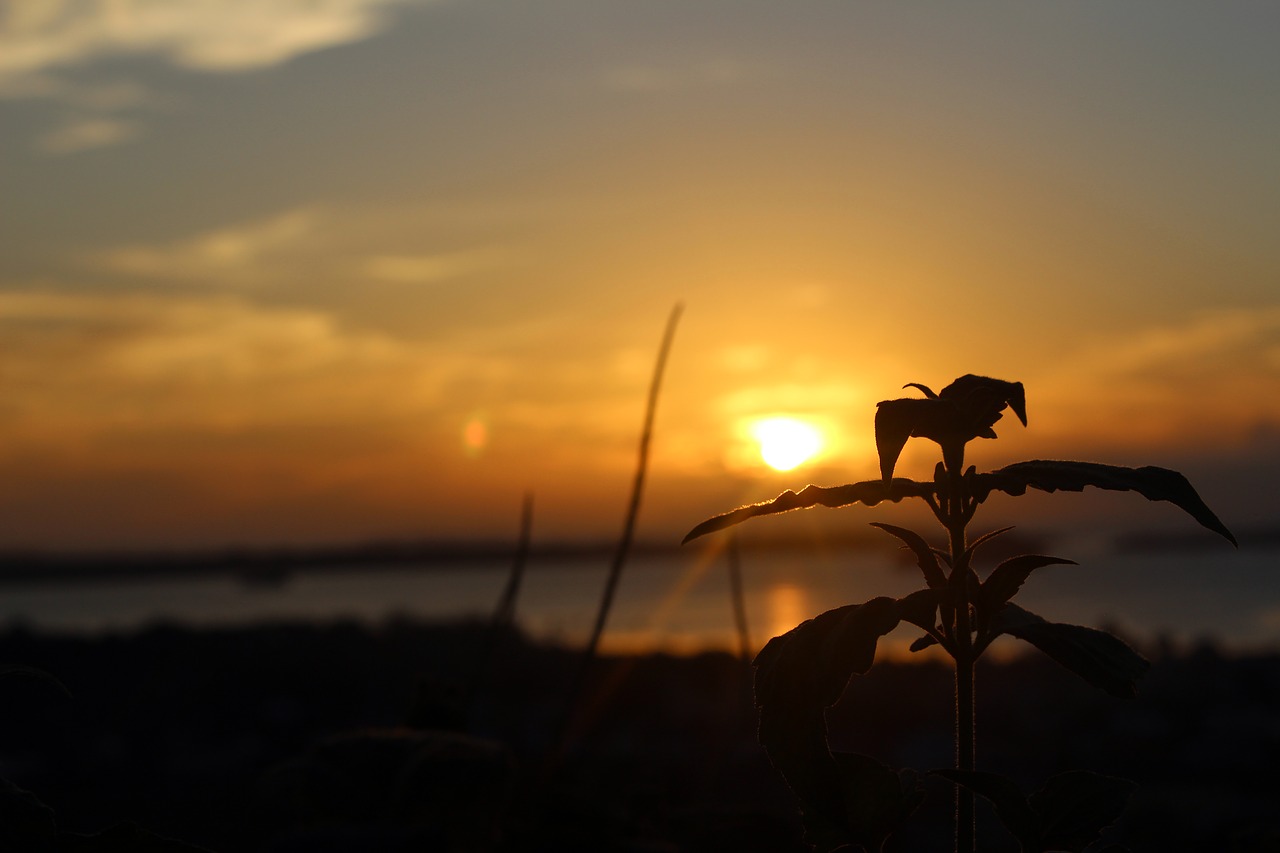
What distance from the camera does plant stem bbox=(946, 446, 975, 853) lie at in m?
1.59

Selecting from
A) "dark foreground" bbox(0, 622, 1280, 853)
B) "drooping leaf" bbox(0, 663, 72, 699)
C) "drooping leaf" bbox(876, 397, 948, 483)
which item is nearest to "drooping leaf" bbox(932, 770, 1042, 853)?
"drooping leaf" bbox(876, 397, 948, 483)

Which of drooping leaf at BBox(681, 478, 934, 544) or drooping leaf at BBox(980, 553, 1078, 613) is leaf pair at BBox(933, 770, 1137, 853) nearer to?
drooping leaf at BBox(980, 553, 1078, 613)

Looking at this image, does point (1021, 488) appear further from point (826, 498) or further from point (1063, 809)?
point (1063, 809)

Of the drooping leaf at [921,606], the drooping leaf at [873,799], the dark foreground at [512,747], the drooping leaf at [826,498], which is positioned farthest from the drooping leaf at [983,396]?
the dark foreground at [512,747]

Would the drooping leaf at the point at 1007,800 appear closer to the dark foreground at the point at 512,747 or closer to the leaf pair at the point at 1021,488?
the leaf pair at the point at 1021,488

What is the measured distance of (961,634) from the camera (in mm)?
1619

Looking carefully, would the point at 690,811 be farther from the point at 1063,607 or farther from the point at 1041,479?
the point at 1063,607

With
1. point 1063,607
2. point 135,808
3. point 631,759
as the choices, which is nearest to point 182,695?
point 135,808

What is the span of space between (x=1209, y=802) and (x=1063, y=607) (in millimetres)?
33675

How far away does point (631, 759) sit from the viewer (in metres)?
5.77

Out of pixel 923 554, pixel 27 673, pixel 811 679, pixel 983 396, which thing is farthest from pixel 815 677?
pixel 27 673

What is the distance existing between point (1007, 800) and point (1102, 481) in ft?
1.55

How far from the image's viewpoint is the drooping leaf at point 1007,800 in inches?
62.8

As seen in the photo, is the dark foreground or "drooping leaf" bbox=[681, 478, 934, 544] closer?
"drooping leaf" bbox=[681, 478, 934, 544]
